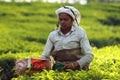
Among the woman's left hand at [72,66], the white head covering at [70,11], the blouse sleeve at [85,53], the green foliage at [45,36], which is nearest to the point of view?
the green foliage at [45,36]

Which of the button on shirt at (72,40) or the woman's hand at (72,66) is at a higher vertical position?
the button on shirt at (72,40)

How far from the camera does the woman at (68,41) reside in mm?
5723

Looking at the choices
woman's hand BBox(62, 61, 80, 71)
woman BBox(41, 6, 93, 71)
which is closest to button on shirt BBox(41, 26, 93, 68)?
woman BBox(41, 6, 93, 71)

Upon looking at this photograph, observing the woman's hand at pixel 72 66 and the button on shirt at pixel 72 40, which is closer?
the woman's hand at pixel 72 66

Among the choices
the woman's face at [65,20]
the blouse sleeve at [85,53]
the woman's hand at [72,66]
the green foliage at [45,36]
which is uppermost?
the woman's face at [65,20]

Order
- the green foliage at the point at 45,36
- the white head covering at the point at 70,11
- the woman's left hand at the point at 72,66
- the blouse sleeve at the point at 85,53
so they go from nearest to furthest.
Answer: the green foliage at the point at 45,36, the woman's left hand at the point at 72,66, the blouse sleeve at the point at 85,53, the white head covering at the point at 70,11

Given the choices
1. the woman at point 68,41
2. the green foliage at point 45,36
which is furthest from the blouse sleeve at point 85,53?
the green foliage at point 45,36

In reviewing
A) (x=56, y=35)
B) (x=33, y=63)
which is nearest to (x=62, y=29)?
(x=56, y=35)

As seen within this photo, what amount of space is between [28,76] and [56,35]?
0.84 m

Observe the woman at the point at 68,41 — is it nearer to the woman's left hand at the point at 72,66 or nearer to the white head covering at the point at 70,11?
the white head covering at the point at 70,11

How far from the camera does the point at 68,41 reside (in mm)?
5793

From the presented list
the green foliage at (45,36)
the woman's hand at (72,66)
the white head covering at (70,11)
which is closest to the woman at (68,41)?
the white head covering at (70,11)

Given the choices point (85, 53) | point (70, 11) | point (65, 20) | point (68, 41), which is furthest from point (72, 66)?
point (70, 11)

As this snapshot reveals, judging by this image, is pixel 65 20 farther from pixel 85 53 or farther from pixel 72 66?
pixel 72 66
